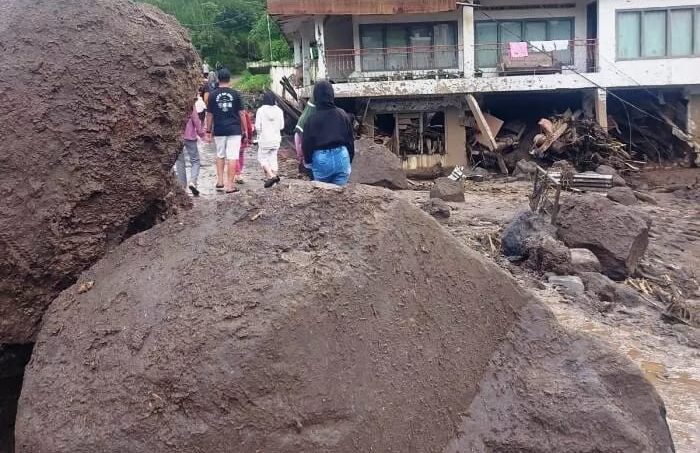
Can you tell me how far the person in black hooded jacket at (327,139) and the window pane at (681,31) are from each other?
1809 cm


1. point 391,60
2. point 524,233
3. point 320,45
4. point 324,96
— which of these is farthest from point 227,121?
point 391,60

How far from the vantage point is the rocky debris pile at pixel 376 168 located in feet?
45.7

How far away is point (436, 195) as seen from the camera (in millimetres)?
12883

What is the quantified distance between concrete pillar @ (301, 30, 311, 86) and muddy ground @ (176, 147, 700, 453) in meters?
4.33

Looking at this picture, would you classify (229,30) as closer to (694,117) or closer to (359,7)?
(359,7)

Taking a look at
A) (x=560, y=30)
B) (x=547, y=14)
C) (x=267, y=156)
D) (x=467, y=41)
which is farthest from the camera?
(x=560, y=30)

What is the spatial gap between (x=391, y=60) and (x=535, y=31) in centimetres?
434

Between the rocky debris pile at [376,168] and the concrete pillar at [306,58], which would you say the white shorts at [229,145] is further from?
the concrete pillar at [306,58]

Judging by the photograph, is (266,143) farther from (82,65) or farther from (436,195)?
(82,65)

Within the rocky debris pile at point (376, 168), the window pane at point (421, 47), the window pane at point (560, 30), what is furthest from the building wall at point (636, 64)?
the rocky debris pile at point (376, 168)

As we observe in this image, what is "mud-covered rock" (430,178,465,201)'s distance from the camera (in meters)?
12.9

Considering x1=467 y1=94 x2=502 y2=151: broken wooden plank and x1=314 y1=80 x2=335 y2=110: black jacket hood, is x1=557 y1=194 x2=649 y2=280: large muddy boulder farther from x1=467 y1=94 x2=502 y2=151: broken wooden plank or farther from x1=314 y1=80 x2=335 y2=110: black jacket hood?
x1=467 y1=94 x2=502 y2=151: broken wooden plank

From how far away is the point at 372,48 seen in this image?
20.7 meters

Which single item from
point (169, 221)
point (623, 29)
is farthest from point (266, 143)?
point (623, 29)
